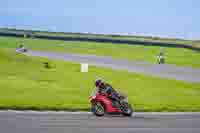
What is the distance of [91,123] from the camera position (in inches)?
690

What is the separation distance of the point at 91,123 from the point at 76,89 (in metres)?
11.6

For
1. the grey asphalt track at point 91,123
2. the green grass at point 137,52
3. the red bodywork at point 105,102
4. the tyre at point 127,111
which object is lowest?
the grey asphalt track at point 91,123

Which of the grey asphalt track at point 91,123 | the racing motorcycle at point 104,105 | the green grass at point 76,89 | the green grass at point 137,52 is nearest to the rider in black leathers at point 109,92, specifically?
the racing motorcycle at point 104,105

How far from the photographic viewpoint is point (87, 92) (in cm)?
2795

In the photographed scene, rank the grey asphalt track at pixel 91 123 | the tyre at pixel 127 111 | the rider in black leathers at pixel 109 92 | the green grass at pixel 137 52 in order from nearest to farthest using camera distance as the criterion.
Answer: the grey asphalt track at pixel 91 123
the rider in black leathers at pixel 109 92
the tyre at pixel 127 111
the green grass at pixel 137 52

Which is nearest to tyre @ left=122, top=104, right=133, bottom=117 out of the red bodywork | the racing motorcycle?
the racing motorcycle

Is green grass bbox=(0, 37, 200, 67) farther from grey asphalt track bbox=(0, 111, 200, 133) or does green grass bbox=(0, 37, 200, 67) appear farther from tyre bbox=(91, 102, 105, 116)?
tyre bbox=(91, 102, 105, 116)

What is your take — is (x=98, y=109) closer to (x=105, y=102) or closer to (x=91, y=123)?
(x=105, y=102)

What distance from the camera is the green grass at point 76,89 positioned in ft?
75.7

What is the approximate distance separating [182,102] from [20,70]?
58.9 feet

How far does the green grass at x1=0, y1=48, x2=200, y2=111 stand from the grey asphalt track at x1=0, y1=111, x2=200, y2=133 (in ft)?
7.08

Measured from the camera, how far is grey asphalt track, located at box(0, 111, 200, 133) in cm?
1577

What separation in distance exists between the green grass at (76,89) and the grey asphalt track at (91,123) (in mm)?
2159

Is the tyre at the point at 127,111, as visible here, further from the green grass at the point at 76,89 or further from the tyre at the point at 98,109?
the green grass at the point at 76,89
